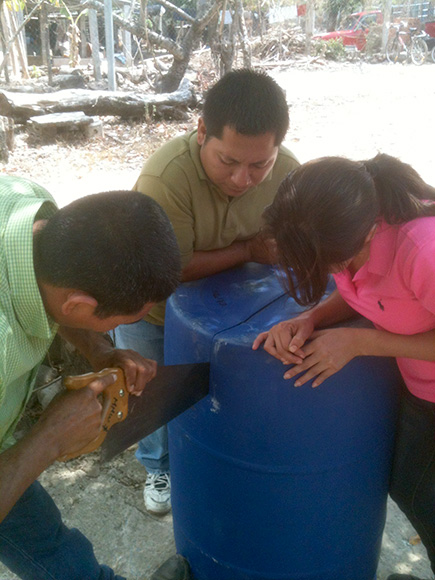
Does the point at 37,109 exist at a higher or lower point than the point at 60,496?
higher

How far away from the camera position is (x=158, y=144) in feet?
21.8

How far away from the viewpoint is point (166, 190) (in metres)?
1.75

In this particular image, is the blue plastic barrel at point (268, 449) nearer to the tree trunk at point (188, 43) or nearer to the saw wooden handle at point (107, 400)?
the saw wooden handle at point (107, 400)

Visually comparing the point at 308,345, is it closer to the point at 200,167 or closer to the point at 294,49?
the point at 200,167

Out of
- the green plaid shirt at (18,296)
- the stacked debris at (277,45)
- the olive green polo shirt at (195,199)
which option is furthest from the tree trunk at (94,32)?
the green plaid shirt at (18,296)

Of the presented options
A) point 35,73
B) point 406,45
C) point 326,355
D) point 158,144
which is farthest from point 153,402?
point 406,45

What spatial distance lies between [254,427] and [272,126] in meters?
0.89

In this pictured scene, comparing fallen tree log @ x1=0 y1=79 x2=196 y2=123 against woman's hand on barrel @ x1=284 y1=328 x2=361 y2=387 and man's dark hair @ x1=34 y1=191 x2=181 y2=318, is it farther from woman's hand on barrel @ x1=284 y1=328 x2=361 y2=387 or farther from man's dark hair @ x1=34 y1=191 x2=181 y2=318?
woman's hand on barrel @ x1=284 y1=328 x2=361 y2=387

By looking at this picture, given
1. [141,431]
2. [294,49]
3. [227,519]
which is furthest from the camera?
[294,49]

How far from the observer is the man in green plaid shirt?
45.4 inches

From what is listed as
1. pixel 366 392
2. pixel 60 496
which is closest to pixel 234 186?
pixel 366 392

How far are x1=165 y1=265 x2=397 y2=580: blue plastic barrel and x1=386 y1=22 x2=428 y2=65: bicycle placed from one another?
49.1 feet

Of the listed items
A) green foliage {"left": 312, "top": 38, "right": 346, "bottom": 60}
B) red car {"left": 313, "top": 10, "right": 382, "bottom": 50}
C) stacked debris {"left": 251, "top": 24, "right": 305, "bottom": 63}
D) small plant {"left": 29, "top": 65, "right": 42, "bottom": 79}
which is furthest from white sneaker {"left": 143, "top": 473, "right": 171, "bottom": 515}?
red car {"left": 313, "top": 10, "right": 382, "bottom": 50}

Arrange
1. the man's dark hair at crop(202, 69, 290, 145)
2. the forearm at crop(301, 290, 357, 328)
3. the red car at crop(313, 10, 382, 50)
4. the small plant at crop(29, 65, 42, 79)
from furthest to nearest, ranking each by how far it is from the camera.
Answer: the red car at crop(313, 10, 382, 50) < the small plant at crop(29, 65, 42, 79) < the man's dark hair at crop(202, 69, 290, 145) < the forearm at crop(301, 290, 357, 328)
